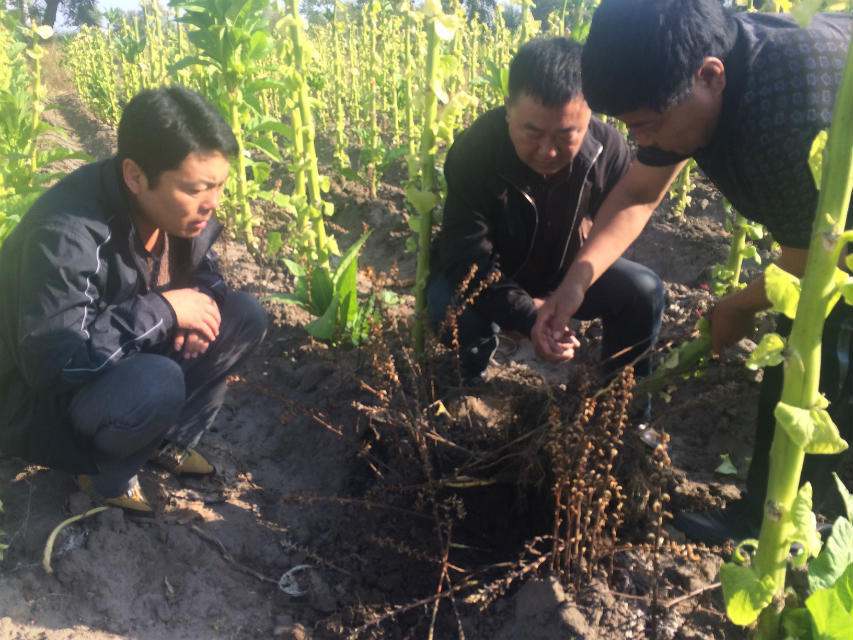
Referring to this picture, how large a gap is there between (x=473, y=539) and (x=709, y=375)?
111cm

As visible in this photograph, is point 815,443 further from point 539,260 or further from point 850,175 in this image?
point 539,260

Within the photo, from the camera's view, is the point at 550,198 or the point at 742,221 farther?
the point at 742,221

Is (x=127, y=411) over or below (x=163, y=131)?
below

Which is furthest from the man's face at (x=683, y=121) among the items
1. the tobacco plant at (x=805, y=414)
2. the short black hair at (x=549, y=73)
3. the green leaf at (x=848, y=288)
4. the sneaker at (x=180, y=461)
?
the sneaker at (x=180, y=461)

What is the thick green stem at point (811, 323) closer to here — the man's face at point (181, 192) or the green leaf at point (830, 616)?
the green leaf at point (830, 616)

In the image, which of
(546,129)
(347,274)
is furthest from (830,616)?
(347,274)

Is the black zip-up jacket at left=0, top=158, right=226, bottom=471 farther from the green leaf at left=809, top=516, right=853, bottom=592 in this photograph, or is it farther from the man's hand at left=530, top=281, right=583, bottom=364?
the green leaf at left=809, top=516, right=853, bottom=592

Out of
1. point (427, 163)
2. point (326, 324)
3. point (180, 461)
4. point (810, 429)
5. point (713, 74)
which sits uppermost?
point (713, 74)

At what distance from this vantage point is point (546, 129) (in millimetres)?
2111

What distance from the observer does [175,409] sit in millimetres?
1967

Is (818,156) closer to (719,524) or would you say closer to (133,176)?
(719,524)

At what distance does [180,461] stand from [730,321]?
6.06 ft

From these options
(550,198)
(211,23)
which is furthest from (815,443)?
(211,23)

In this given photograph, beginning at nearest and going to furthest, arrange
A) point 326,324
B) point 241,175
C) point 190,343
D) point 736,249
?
point 190,343
point 326,324
point 736,249
point 241,175
